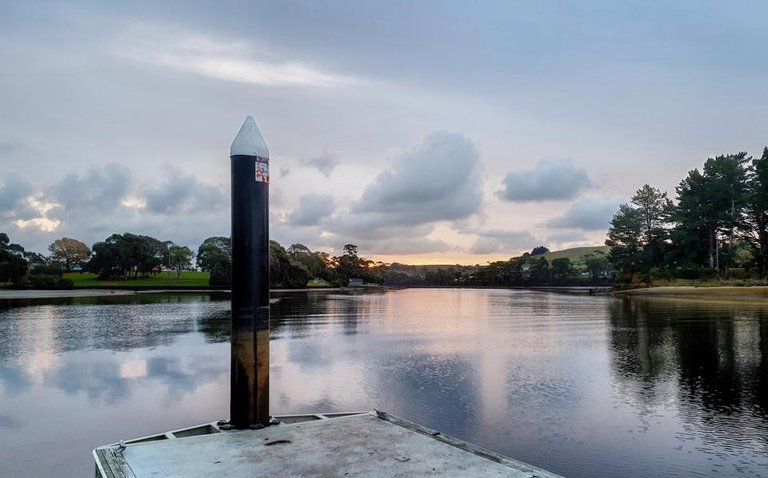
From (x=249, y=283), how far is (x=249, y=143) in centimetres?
267

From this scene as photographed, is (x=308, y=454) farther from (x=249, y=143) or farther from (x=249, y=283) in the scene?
(x=249, y=143)

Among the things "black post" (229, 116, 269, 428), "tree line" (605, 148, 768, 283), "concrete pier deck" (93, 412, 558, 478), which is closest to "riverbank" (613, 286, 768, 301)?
"tree line" (605, 148, 768, 283)

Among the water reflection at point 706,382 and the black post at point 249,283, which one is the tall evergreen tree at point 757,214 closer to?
the water reflection at point 706,382

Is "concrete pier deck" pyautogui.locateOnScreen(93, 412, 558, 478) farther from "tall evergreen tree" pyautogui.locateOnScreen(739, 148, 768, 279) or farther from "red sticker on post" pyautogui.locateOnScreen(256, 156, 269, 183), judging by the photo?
"tall evergreen tree" pyautogui.locateOnScreen(739, 148, 768, 279)

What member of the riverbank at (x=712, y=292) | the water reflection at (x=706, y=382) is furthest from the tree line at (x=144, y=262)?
the water reflection at (x=706, y=382)

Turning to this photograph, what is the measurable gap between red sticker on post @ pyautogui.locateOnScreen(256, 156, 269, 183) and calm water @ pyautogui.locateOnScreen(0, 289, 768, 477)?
Result: 607cm

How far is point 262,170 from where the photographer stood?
35.7 feet

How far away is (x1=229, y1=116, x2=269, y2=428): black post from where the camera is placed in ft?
33.8

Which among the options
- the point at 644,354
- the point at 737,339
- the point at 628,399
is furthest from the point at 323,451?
the point at 737,339

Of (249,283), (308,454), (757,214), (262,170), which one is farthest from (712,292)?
(308,454)

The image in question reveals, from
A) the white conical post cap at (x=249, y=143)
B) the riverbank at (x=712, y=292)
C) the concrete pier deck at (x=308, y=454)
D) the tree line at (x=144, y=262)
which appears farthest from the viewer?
the tree line at (x=144, y=262)

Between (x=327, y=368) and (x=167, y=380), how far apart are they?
5319 mm

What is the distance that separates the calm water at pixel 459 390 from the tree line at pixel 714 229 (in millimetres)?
59941

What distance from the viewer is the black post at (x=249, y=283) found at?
33.8 ft
